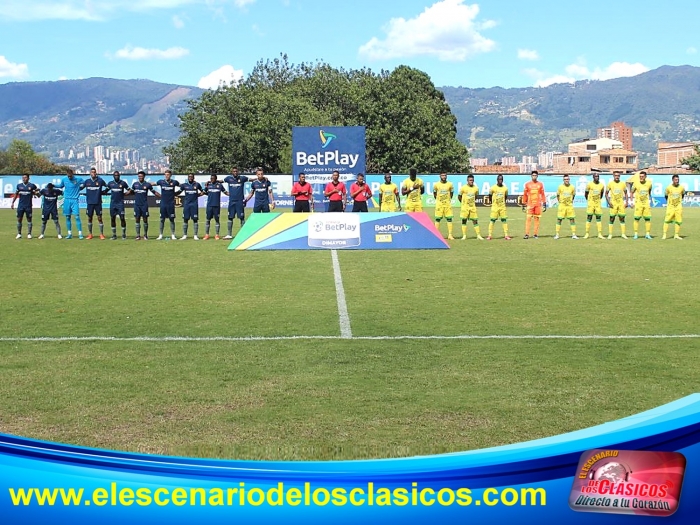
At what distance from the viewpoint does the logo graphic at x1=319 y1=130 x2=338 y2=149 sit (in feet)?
100

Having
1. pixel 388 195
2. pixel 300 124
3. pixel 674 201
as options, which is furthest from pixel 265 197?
pixel 300 124

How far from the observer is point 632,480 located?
2.13 m

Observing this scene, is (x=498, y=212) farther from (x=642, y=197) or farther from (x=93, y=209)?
(x=93, y=209)

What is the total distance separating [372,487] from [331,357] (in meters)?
6.35

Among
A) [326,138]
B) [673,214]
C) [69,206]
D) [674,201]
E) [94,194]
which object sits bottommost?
[673,214]

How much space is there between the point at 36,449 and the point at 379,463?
2.79ft

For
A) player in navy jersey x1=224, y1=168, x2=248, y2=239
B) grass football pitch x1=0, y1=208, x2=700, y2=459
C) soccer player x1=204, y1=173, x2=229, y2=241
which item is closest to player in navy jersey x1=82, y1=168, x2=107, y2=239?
soccer player x1=204, y1=173, x2=229, y2=241

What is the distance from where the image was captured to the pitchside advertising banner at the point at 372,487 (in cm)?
215

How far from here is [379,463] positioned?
2.25 m

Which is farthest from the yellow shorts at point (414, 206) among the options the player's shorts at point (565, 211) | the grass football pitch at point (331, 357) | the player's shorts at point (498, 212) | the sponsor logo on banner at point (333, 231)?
the grass football pitch at point (331, 357)

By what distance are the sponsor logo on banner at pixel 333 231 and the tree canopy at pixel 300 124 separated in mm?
48822

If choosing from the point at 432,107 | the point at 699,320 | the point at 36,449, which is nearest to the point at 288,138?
the point at 432,107

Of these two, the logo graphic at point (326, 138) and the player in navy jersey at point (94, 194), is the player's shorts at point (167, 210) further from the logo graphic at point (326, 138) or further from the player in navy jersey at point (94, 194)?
the logo graphic at point (326, 138)

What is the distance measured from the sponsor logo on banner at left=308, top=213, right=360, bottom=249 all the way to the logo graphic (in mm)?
9701
